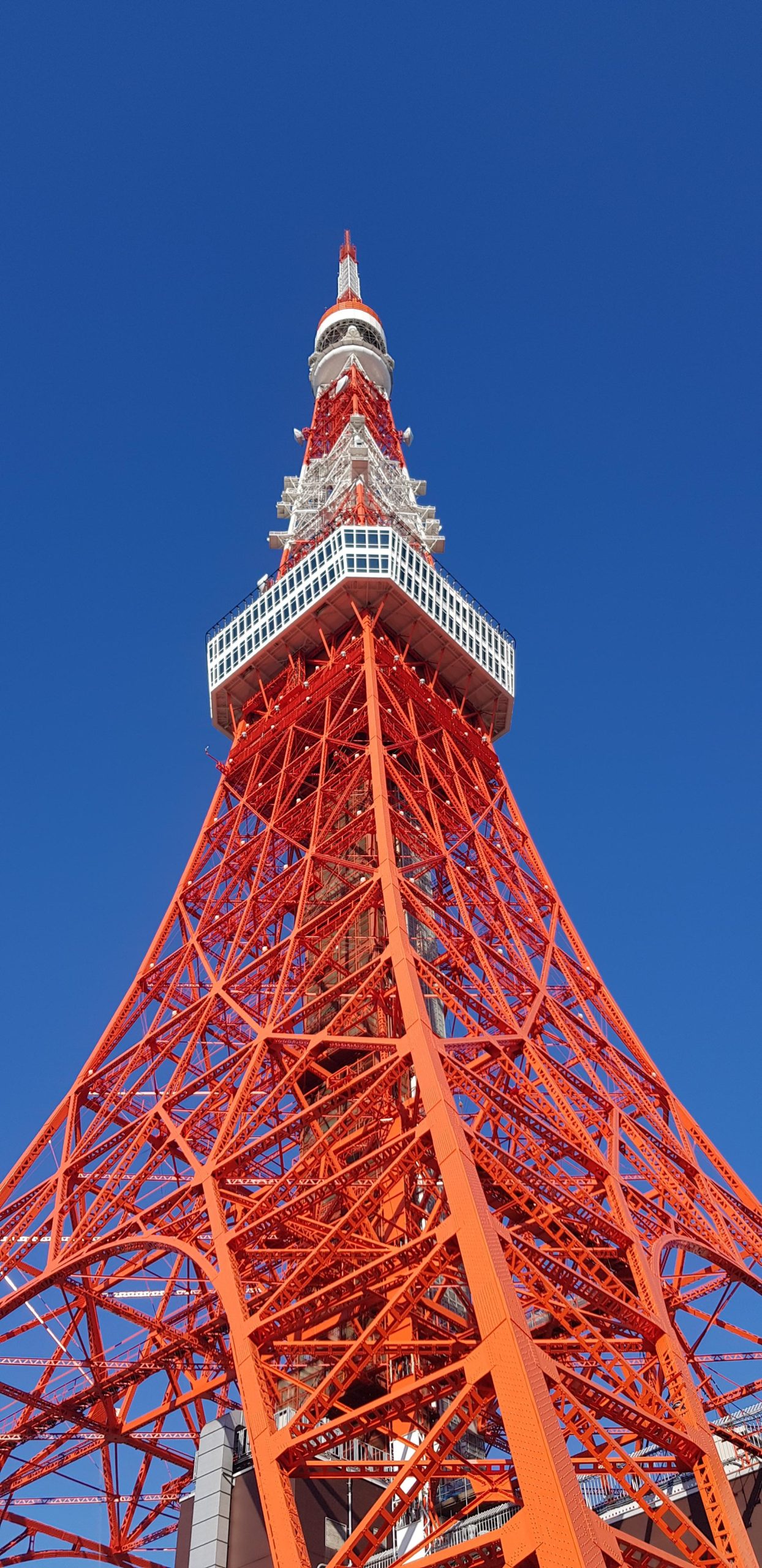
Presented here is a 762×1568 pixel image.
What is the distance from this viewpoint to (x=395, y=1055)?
16547mm

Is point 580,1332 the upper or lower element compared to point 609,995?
lower

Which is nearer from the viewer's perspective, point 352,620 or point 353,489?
point 352,620

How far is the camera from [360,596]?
97.6ft

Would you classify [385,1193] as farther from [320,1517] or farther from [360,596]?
[360,596]

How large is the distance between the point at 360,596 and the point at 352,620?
653 millimetres

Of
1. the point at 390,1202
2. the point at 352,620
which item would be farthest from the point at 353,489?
the point at 390,1202

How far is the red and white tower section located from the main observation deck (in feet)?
0.08

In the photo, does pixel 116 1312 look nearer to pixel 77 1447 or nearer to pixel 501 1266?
pixel 77 1447

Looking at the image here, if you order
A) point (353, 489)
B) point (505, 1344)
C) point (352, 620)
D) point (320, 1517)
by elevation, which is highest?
point (353, 489)

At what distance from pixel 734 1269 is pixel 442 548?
22.6 m

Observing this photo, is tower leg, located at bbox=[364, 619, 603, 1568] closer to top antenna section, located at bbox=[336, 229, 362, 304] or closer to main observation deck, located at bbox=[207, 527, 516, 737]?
main observation deck, located at bbox=[207, 527, 516, 737]

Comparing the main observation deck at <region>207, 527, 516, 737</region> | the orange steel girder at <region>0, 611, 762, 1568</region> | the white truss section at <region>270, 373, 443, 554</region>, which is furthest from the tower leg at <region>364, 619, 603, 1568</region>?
the white truss section at <region>270, 373, 443, 554</region>

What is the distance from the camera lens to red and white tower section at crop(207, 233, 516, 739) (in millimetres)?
30000

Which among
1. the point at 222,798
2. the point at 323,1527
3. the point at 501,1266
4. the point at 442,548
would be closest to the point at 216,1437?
the point at 323,1527
